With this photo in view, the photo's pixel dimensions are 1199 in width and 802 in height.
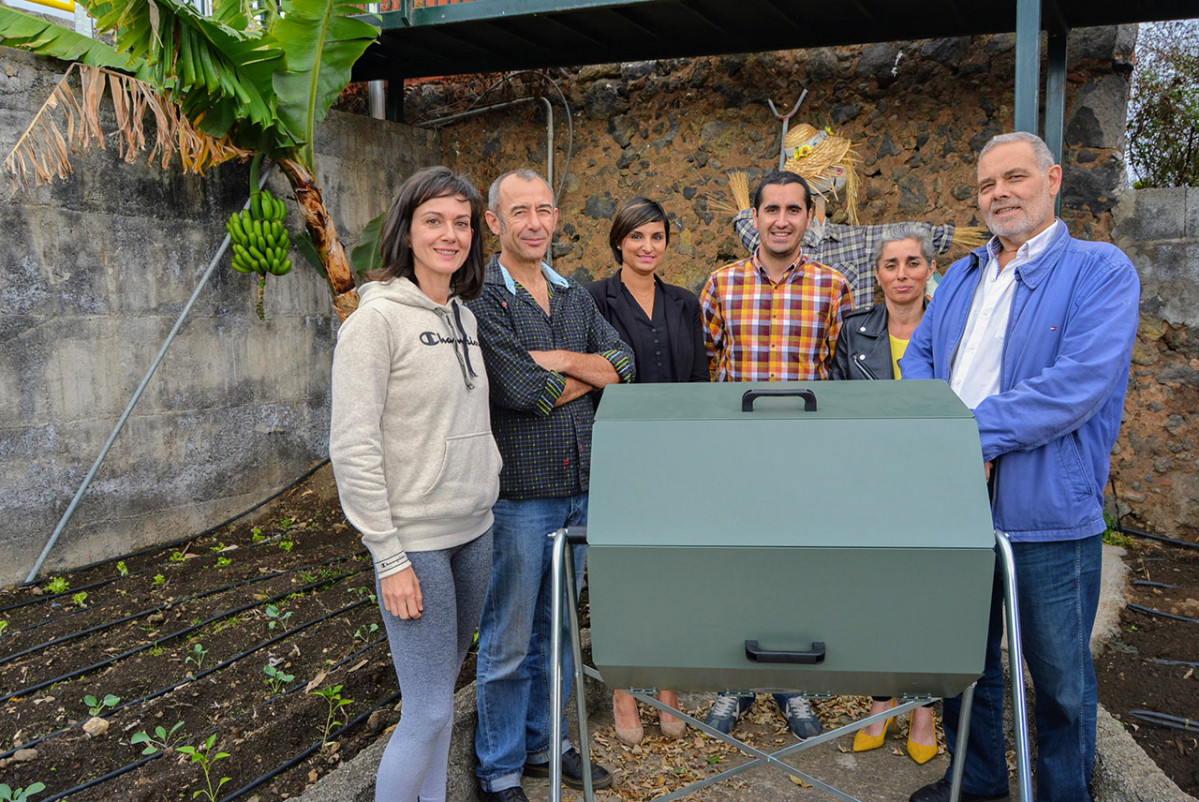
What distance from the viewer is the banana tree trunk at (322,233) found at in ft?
14.9

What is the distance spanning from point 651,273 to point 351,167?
344 centimetres

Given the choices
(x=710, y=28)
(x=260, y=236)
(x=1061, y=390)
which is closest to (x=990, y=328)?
(x=1061, y=390)

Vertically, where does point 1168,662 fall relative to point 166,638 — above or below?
below

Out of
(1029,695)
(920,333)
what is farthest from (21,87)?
(1029,695)

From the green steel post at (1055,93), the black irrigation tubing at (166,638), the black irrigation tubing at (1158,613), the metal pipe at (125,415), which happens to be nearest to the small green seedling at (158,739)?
the black irrigation tubing at (166,638)

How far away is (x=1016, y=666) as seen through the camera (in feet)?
6.14

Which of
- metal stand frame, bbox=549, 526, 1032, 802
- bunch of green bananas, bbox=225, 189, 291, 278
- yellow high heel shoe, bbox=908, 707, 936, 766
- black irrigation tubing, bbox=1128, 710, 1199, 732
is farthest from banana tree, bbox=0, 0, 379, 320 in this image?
black irrigation tubing, bbox=1128, 710, 1199, 732

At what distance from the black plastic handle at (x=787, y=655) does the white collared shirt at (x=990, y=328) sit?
1.01m

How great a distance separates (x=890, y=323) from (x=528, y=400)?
1.54m

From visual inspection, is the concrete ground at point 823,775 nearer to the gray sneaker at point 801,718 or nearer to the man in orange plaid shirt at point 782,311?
the gray sneaker at point 801,718

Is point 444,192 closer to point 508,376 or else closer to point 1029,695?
point 508,376

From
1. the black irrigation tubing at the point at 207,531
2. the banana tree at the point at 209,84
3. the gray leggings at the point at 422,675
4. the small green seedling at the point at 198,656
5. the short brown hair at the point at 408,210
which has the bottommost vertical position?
the small green seedling at the point at 198,656

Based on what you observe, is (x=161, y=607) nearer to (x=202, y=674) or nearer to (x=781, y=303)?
(x=202, y=674)

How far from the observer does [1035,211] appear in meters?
2.36
